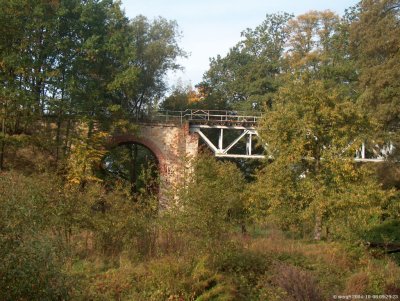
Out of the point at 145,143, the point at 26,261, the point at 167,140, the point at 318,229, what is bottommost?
the point at 318,229

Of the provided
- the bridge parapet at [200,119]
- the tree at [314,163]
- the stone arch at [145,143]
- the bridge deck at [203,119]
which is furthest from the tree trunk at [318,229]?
the bridge deck at [203,119]

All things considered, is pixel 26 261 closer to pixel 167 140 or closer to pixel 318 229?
pixel 318 229

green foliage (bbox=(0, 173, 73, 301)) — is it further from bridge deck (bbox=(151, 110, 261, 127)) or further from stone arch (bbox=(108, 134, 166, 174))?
bridge deck (bbox=(151, 110, 261, 127))

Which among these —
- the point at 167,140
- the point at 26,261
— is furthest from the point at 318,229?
the point at 167,140

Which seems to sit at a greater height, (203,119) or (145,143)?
(203,119)

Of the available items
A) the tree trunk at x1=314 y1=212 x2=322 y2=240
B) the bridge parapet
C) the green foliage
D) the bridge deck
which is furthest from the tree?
the bridge deck

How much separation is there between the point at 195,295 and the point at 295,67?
29596 millimetres

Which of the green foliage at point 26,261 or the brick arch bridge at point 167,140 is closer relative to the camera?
the green foliage at point 26,261

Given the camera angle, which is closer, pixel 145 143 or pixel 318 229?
pixel 318 229

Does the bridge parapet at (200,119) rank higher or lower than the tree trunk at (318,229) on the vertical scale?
higher

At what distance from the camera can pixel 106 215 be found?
1353 centimetres

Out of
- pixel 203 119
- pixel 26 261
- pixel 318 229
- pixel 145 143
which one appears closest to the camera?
pixel 26 261

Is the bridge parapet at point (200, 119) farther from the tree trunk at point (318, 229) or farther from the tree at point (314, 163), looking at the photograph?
the tree trunk at point (318, 229)

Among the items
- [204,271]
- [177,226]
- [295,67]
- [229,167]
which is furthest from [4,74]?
[295,67]
